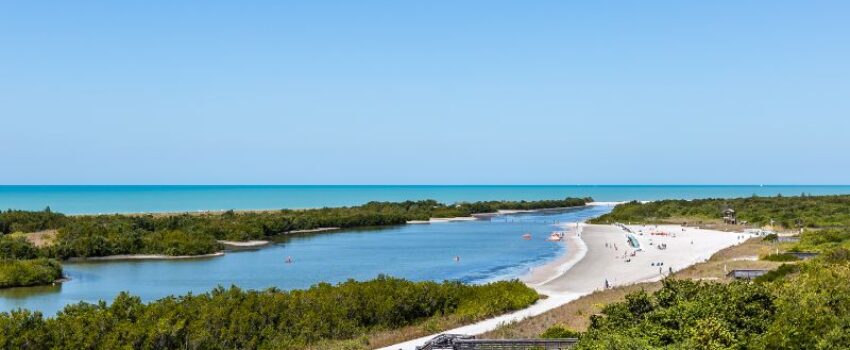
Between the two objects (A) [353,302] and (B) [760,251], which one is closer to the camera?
(A) [353,302]

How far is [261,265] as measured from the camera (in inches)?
2621

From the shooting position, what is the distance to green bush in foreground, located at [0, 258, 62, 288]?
54.1m

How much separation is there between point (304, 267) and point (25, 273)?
69.2 ft

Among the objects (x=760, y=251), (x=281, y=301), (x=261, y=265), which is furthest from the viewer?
(x=261, y=265)

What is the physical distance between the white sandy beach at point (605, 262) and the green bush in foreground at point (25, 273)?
117ft

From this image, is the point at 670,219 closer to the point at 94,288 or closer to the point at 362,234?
the point at 362,234

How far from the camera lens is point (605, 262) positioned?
210 feet

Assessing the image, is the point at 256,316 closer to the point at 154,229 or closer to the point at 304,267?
the point at 304,267

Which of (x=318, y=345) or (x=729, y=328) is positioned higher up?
(x=729, y=328)

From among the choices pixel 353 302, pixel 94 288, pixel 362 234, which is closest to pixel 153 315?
pixel 353 302

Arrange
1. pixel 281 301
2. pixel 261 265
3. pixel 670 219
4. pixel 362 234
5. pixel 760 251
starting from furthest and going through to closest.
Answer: pixel 670 219 → pixel 362 234 → pixel 261 265 → pixel 760 251 → pixel 281 301

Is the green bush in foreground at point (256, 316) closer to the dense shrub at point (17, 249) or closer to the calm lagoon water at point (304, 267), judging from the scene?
the calm lagoon water at point (304, 267)

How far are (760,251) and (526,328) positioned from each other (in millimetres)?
36310

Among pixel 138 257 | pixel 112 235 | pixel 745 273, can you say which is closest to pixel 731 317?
pixel 745 273
